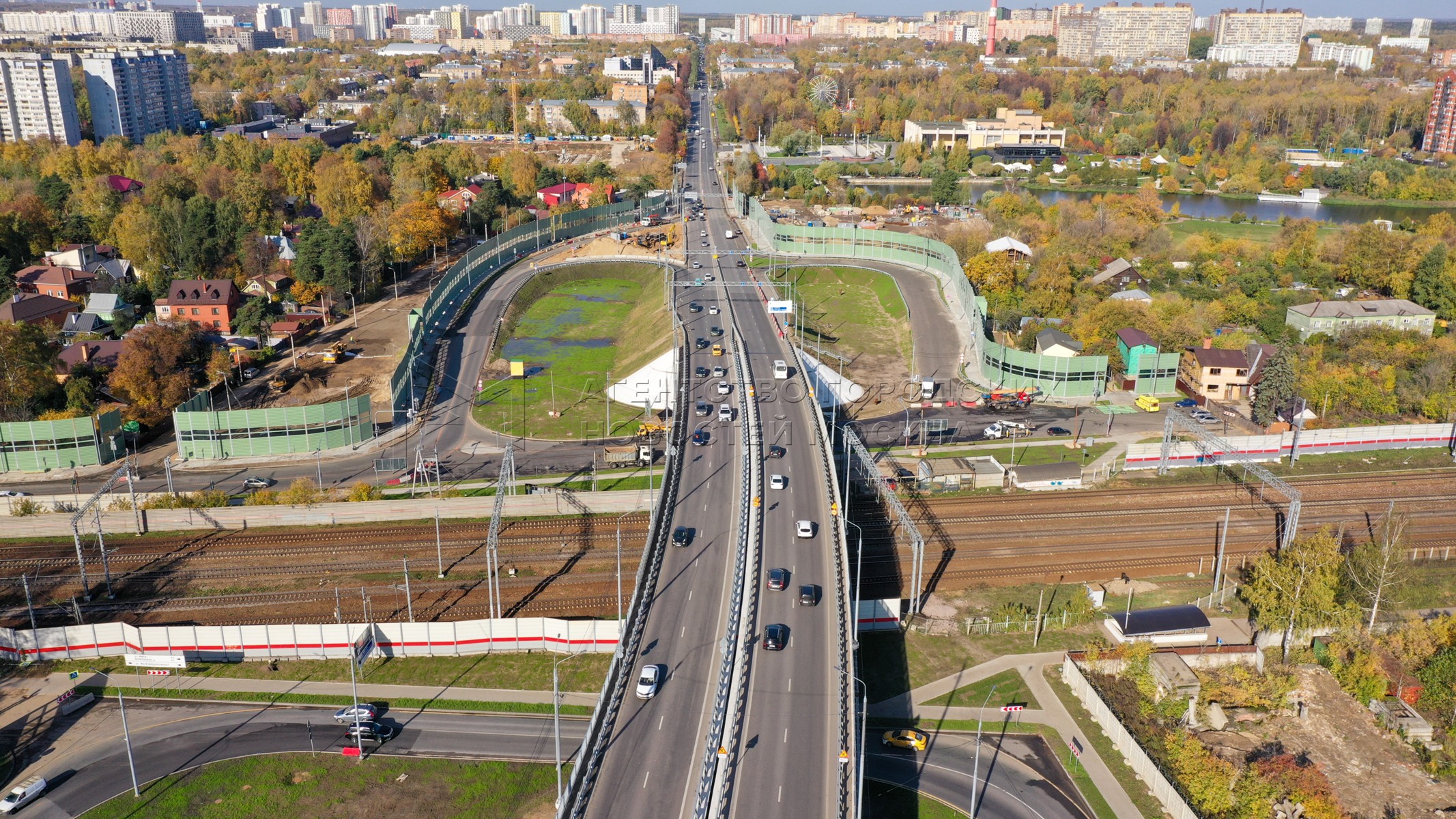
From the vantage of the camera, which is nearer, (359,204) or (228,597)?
(228,597)

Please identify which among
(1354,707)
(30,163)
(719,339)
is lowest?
(1354,707)

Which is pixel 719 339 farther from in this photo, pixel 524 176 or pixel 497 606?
pixel 524 176

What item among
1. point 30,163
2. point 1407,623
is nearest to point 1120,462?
point 1407,623

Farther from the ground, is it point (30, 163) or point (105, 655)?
point (30, 163)

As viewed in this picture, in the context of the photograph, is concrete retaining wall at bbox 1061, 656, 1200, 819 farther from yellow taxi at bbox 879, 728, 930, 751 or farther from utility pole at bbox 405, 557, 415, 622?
utility pole at bbox 405, 557, 415, 622

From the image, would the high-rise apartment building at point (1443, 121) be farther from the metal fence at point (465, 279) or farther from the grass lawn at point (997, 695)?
the grass lawn at point (997, 695)

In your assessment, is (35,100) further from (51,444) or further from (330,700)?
(330,700)

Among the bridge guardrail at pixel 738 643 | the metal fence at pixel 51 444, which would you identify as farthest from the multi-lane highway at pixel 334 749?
the metal fence at pixel 51 444

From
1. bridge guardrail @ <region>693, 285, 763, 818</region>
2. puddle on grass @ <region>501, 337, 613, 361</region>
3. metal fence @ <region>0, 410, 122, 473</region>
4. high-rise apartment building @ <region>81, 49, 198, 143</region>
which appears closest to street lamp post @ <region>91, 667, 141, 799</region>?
bridge guardrail @ <region>693, 285, 763, 818</region>
